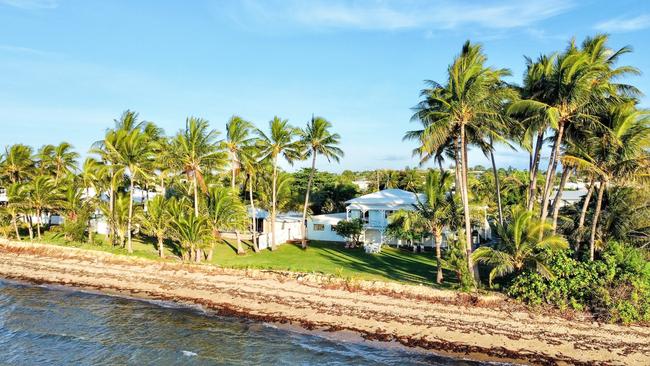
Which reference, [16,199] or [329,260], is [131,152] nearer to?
[16,199]

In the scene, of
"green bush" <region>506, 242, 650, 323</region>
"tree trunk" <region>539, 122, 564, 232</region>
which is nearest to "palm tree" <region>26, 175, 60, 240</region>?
"green bush" <region>506, 242, 650, 323</region>

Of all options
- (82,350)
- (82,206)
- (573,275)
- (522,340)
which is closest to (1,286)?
(82,206)

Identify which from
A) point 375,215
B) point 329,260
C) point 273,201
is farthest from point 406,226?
point 273,201

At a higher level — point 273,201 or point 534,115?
point 534,115

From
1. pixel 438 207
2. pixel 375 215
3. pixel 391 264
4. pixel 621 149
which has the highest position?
pixel 621 149

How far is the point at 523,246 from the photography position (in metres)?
21.3

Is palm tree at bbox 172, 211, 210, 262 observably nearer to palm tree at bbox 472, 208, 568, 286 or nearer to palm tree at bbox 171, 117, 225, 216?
palm tree at bbox 171, 117, 225, 216

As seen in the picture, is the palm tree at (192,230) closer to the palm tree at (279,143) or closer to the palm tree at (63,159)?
the palm tree at (279,143)

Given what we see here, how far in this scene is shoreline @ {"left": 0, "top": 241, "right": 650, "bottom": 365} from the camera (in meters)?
16.9

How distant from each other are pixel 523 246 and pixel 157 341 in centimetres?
1739

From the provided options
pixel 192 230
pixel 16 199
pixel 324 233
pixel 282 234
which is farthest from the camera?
pixel 324 233

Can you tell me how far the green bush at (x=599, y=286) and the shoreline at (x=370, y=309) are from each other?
0.79m

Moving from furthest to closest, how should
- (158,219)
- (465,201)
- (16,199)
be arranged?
(16,199) → (158,219) → (465,201)

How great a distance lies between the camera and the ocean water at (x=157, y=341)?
16641 mm
